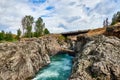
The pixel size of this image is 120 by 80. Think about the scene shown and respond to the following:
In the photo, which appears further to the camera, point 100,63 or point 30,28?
point 30,28

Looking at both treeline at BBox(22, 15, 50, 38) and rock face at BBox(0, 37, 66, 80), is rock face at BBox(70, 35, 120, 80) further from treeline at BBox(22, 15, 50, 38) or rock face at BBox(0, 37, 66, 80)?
treeline at BBox(22, 15, 50, 38)

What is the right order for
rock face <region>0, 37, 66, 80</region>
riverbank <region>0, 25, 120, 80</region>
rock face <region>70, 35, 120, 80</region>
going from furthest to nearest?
rock face <region>0, 37, 66, 80</region> → riverbank <region>0, 25, 120, 80</region> → rock face <region>70, 35, 120, 80</region>

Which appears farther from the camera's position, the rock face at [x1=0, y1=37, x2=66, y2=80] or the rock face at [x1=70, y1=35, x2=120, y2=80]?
the rock face at [x1=0, y1=37, x2=66, y2=80]

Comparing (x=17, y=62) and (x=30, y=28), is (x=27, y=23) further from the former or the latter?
(x=17, y=62)

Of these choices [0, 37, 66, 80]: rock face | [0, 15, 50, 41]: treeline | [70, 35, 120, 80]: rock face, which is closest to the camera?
[70, 35, 120, 80]: rock face

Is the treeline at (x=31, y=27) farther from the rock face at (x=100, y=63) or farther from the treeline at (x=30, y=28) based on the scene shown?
the rock face at (x=100, y=63)

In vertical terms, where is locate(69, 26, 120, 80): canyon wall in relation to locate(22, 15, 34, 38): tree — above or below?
below

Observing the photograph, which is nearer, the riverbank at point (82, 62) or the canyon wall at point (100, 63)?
the canyon wall at point (100, 63)

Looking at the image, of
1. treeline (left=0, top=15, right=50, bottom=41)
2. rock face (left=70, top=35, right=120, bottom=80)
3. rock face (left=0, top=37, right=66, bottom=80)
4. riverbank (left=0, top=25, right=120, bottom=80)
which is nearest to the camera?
rock face (left=70, top=35, right=120, bottom=80)

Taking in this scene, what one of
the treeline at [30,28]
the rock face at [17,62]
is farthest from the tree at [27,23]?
the rock face at [17,62]

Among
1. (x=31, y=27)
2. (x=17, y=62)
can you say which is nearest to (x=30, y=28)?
(x=31, y=27)

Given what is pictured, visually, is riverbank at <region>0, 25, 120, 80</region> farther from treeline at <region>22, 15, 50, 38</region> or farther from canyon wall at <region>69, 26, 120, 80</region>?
treeline at <region>22, 15, 50, 38</region>

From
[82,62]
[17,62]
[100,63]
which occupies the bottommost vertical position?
[17,62]

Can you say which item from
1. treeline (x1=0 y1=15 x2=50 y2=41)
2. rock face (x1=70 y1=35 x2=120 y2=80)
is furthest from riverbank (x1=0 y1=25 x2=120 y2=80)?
treeline (x1=0 y1=15 x2=50 y2=41)
